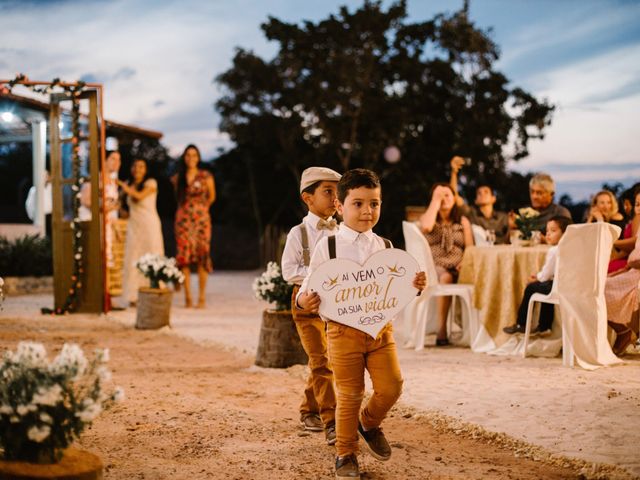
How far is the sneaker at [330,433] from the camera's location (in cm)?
394

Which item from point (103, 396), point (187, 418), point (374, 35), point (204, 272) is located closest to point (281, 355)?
point (187, 418)

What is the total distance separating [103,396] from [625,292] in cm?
497

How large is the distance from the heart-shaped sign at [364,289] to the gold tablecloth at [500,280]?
379 cm

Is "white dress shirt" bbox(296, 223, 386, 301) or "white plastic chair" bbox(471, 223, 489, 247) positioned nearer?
"white dress shirt" bbox(296, 223, 386, 301)

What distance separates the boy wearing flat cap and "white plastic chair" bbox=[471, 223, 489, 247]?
426 cm

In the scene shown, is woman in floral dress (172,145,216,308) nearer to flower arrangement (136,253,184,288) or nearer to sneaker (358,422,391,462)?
flower arrangement (136,253,184,288)

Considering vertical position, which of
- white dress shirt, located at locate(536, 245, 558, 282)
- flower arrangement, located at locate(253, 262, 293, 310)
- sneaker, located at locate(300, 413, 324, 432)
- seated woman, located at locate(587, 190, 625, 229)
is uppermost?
seated woman, located at locate(587, 190, 625, 229)

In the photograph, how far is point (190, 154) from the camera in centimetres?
1017

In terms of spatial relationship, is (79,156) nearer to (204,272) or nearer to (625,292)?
(204,272)

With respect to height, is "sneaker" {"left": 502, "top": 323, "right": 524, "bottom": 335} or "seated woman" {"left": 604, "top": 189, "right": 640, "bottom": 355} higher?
"seated woman" {"left": 604, "top": 189, "right": 640, "bottom": 355}

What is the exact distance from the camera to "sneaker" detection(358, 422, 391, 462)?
11.6 ft

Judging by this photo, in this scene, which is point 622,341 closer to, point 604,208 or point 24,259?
point 604,208

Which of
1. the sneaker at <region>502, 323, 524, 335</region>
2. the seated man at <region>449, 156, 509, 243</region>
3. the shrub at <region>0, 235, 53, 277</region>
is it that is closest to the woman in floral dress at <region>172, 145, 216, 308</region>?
the seated man at <region>449, 156, 509, 243</region>

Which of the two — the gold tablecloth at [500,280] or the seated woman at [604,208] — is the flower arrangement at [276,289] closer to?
the gold tablecloth at [500,280]
